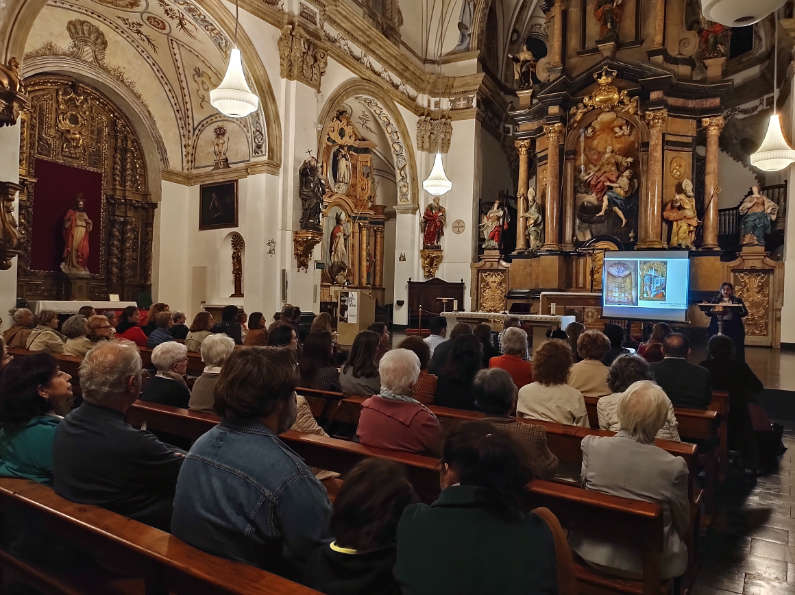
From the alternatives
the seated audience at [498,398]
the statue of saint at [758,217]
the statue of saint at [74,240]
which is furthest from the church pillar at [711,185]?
the statue of saint at [74,240]

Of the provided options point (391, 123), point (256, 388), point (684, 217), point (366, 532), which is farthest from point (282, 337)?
point (684, 217)

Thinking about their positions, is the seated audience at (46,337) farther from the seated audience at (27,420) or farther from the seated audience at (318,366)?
the seated audience at (27,420)

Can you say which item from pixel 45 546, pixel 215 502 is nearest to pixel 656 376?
pixel 215 502

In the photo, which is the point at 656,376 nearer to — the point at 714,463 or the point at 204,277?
the point at 714,463

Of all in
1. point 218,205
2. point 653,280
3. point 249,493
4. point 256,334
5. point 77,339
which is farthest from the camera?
point 218,205

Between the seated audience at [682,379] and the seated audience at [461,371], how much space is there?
130 centimetres

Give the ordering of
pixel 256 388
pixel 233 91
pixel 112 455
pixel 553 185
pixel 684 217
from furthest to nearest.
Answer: pixel 553 185 < pixel 684 217 < pixel 233 91 < pixel 112 455 < pixel 256 388

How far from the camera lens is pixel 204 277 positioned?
12.8 m

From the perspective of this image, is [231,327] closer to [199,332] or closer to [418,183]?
[199,332]

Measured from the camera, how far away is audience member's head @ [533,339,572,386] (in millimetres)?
3225

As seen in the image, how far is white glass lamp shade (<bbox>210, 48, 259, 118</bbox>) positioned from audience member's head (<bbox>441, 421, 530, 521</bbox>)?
22.3 feet

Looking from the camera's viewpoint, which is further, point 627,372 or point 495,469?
point 627,372

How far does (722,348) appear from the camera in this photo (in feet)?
15.2

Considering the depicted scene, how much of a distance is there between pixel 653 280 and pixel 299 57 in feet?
26.2
